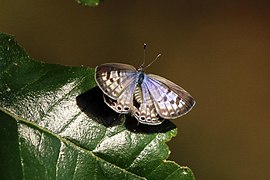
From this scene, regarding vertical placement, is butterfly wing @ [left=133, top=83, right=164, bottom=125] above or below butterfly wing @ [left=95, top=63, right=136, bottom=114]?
below

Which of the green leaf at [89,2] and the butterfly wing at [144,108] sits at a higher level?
the green leaf at [89,2]

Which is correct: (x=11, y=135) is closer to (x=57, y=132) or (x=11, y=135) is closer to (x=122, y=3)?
(x=57, y=132)

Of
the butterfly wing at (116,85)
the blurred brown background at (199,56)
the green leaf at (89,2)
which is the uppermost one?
the green leaf at (89,2)

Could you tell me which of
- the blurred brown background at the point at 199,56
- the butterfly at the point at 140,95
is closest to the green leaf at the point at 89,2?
the butterfly at the point at 140,95

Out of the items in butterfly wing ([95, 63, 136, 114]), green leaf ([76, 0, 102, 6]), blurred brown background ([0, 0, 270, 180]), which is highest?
green leaf ([76, 0, 102, 6])

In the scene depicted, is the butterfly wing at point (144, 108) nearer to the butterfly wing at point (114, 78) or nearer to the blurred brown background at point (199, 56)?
the butterfly wing at point (114, 78)

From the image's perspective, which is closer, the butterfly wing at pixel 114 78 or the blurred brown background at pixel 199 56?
the butterfly wing at pixel 114 78

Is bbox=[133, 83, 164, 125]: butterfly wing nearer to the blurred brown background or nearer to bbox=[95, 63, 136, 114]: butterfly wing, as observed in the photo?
bbox=[95, 63, 136, 114]: butterfly wing

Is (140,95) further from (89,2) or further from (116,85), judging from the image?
(89,2)

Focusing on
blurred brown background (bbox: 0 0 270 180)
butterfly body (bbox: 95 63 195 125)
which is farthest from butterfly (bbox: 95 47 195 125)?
blurred brown background (bbox: 0 0 270 180)
